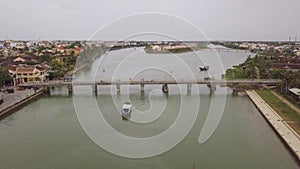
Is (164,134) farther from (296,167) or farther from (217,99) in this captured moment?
(217,99)

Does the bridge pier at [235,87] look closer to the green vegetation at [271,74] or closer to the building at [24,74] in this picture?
the green vegetation at [271,74]

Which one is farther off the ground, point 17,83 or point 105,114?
point 17,83

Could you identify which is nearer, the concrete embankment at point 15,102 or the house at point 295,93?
the concrete embankment at point 15,102

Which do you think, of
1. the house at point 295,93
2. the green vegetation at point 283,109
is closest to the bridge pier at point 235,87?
the green vegetation at point 283,109

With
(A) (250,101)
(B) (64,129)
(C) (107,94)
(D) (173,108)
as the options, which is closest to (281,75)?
(A) (250,101)

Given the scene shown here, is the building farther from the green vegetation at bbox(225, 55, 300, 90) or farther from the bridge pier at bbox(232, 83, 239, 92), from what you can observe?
the green vegetation at bbox(225, 55, 300, 90)

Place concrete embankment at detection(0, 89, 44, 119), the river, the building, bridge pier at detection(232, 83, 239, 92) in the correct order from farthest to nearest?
the building, bridge pier at detection(232, 83, 239, 92), concrete embankment at detection(0, 89, 44, 119), the river

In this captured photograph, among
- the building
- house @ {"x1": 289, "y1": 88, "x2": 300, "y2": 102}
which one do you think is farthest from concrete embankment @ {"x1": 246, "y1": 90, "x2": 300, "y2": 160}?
the building
